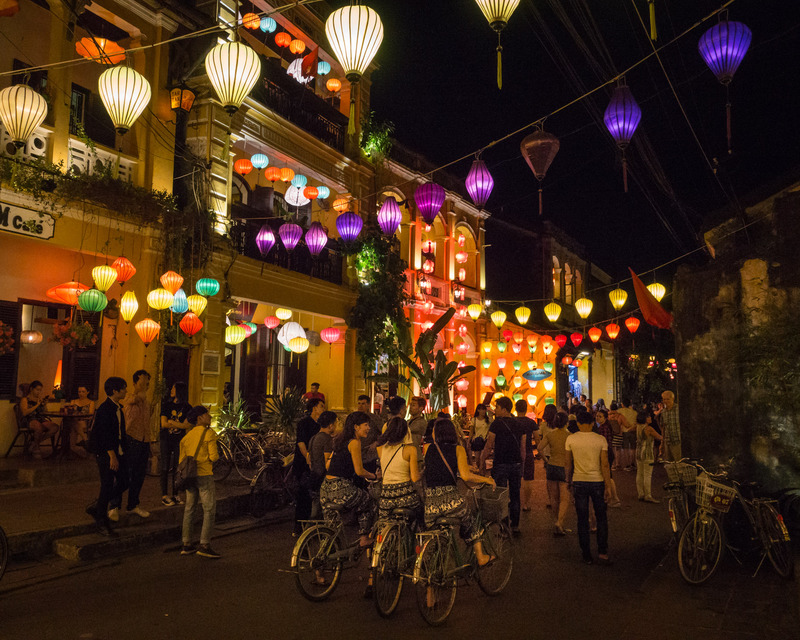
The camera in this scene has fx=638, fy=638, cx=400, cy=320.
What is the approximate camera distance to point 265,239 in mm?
14484

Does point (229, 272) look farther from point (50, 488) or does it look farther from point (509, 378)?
point (509, 378)

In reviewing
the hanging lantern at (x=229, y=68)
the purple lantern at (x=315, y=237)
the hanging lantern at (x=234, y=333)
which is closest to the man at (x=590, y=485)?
the hanging lantern at (x=229, y=68)

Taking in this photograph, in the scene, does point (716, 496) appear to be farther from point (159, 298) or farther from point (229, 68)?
point (159, 298)

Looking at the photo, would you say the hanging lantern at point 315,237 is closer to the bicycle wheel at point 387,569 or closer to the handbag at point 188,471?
the handbag at point 188,471

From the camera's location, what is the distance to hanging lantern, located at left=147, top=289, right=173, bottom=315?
1122 centimetres

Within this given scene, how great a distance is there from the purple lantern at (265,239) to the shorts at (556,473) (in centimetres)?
838

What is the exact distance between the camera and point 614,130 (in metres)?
7.66

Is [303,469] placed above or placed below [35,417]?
below

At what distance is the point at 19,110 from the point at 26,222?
2638 millimetres

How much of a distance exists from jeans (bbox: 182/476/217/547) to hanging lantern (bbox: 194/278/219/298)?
605 cm

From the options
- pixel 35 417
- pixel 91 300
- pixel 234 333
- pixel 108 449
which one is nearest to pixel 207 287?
pixel 234 333

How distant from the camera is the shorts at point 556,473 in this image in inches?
357

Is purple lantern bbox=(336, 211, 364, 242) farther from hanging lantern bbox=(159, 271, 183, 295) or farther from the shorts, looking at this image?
the shorts

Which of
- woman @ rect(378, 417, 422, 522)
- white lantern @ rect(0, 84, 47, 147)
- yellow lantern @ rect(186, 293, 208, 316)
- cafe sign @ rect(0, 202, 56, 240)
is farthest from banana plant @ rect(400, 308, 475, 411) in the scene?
woman @ rect(378, 417, 422, 522)
